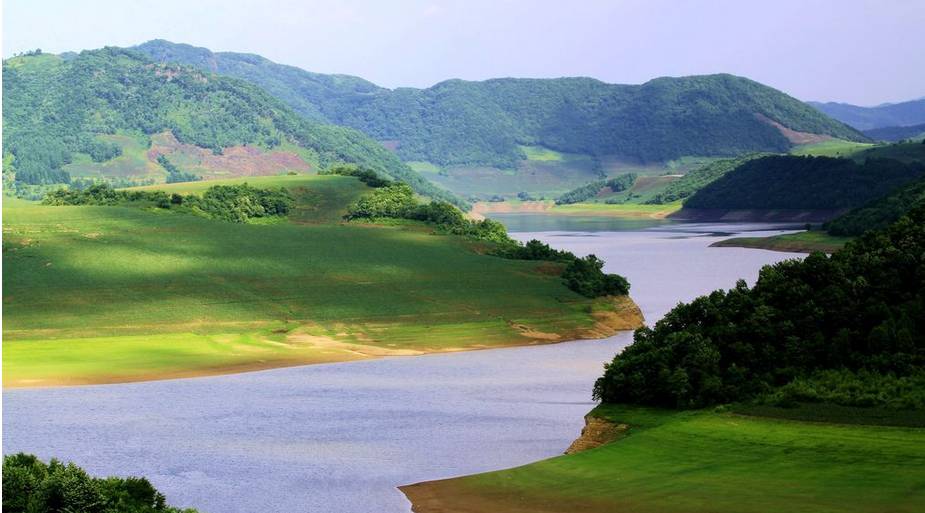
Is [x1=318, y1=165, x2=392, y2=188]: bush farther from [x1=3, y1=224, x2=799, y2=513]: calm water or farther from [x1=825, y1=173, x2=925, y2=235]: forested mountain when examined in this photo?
[x1=3, y1=224, x2=799, y2=513]: calm water

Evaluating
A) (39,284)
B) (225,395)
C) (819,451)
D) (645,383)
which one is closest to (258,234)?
(39,284)

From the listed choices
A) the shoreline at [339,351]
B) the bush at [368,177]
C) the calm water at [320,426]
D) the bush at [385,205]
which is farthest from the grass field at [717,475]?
the bush at [368,177]

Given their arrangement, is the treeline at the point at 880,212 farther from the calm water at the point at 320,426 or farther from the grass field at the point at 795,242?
the calm water at the point at 320,426

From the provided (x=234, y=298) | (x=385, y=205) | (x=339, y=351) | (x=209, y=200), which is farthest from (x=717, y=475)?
(x=209, y=200)

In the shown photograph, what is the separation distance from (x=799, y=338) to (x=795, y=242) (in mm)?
133752

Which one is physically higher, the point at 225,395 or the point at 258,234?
the point at 258,234

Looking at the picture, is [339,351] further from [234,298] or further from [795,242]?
[795,242]

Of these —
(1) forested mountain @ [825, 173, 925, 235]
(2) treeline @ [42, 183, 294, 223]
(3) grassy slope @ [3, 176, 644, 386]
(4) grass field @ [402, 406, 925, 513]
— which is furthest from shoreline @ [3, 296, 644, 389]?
(1) forested mountain @ [825, 173, 925, 235]

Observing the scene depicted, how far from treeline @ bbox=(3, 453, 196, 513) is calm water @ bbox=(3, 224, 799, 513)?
10297 mm

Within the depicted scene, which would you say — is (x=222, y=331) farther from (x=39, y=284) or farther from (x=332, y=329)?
(x=39, y=284)

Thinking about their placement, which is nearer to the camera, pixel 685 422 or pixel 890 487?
pixel 890 487

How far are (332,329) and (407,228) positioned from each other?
170 feet

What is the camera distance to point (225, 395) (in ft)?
215

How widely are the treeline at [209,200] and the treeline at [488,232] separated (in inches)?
418
